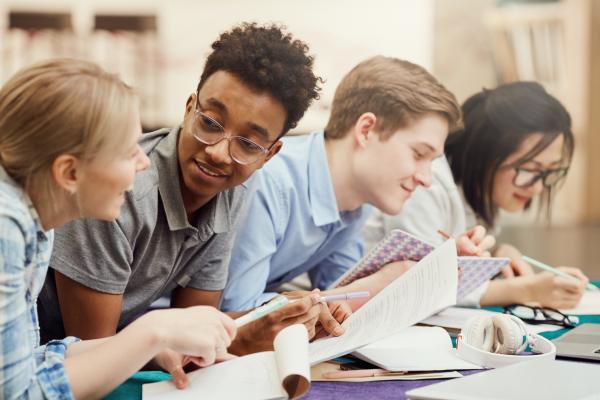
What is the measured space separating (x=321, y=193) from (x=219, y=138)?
495 mm

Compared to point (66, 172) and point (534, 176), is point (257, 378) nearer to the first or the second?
point (66, 172)

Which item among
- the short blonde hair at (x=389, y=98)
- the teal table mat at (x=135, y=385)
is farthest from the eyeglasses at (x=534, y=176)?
the teal table mat at (x=135, y=385)

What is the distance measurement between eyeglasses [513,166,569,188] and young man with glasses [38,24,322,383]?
805mm

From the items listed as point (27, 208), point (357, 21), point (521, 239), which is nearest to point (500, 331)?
point (27, 208)

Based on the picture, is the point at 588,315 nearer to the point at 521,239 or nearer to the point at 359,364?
the point at 359,364

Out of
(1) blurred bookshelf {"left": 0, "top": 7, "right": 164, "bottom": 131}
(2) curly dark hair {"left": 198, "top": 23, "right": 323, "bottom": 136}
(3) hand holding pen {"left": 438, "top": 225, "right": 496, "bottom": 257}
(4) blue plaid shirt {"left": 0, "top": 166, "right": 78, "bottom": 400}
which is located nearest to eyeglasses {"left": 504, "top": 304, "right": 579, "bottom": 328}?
(3) hand holding pen {"left": 438, "top": 225, "right": 496, "bottom": 257}

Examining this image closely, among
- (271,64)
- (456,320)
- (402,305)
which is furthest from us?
(456,320)

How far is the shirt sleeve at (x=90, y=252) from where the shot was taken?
1.26 m

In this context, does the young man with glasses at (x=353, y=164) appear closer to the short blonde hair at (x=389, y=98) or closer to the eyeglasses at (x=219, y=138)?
the short blonde hair at (x=389, y=98)

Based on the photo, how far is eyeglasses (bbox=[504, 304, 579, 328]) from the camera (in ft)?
5.32

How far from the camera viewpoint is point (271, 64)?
4.49 feet

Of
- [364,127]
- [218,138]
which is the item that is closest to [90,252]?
[218,138]

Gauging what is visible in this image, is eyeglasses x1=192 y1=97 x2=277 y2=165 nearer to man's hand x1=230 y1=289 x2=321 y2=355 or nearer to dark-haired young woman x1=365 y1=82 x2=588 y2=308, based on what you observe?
man's hand x1=230 y1=289 x2=321 y2=355

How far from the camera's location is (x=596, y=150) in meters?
5.44
